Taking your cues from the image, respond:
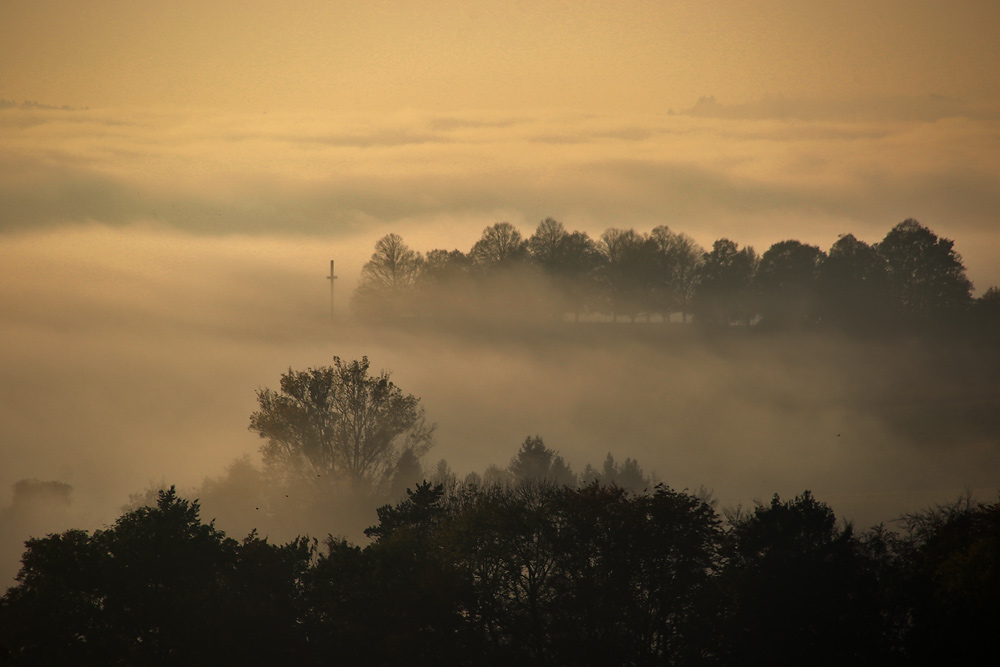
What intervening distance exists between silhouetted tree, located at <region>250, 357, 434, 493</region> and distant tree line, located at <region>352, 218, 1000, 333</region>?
2620 inches

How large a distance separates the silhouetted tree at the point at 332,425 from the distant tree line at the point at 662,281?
2620 inches

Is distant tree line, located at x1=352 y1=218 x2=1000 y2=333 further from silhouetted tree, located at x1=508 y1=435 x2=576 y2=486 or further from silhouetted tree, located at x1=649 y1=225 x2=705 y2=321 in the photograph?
silhouetted tree, located at x1=508 y1=435 x2=576 y2=486

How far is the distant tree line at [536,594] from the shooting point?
3509 cm

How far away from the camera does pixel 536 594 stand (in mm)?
37875

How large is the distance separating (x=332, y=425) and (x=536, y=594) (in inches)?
1505

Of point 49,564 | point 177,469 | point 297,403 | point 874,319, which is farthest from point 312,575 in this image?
point 874,319

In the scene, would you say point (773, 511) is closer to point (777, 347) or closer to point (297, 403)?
point (297, 403)

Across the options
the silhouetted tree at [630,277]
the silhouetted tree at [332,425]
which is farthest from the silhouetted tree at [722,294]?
the silhouetted tree at [332,425]

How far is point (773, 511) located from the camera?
127ft

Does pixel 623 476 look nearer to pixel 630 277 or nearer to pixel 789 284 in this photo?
pixel 630 277

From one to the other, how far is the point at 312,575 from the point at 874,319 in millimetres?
117492

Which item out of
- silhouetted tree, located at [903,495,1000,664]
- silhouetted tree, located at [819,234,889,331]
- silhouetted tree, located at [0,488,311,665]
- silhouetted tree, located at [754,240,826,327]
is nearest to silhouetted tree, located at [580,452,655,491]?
silhouetted tree, located at [754,240,826,327]

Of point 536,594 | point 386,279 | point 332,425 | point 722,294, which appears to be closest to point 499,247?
point 386,279

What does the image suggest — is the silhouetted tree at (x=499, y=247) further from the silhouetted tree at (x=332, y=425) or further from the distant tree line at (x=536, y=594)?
the distant tree line at (x=536, y=594)
